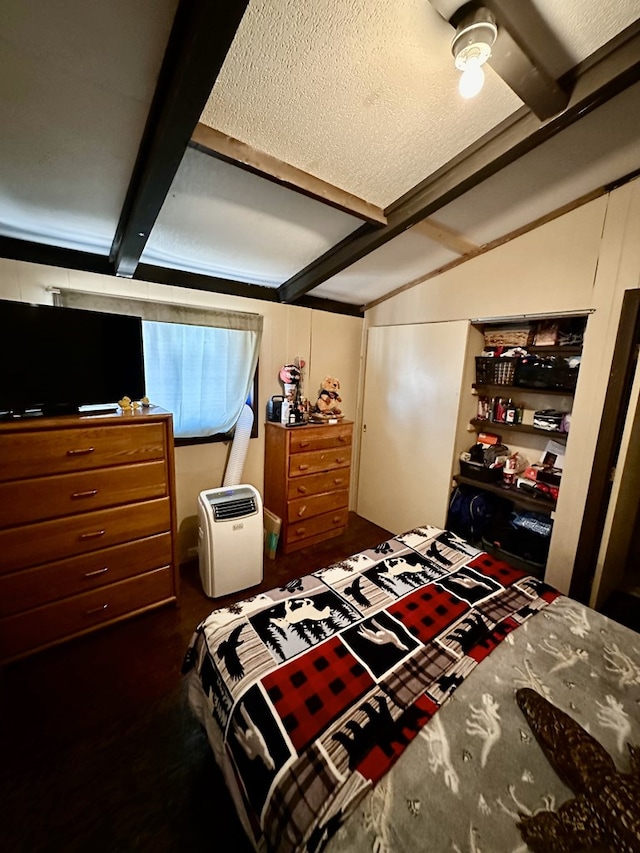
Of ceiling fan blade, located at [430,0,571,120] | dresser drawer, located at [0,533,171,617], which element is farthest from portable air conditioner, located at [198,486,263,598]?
ceiling fan blade, located at [430,0,571,120]

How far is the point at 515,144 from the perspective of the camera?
1.25 metres

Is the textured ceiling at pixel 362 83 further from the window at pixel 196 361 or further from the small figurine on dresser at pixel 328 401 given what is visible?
the small figurine on dresser at pixel 328 401

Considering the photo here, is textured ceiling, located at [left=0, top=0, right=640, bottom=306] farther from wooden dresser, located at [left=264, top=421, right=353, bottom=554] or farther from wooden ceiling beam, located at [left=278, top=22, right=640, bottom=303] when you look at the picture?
wooden dresser, located at [left=264, top=421, right=353, bottom=554]

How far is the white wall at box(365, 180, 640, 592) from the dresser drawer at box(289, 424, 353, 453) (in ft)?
4.30

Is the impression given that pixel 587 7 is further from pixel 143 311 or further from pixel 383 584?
pixel 143 311

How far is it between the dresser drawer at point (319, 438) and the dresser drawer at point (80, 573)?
1.07 meters

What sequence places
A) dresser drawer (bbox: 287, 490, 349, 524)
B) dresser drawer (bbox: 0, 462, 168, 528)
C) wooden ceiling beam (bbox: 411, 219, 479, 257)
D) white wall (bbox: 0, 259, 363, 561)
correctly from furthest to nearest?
dresser drawer (bbox: 287, 490, 349, 524)
wooden ceiling beam (bbox: 411, 219, 479, 257)
white wall (bbox: 0, 259, 363, 561)
dresser drawer (bbox: 0, 462, 168, 528)

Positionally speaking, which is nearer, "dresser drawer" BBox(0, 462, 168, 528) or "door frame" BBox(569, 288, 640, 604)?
"dresser drawer" BBox(0, 462, 168, 528)

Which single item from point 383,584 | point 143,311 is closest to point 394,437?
point 383,584

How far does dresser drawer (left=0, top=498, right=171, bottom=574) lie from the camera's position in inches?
57.2

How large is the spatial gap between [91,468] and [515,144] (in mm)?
2328

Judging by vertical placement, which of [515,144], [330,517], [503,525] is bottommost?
[330,517]

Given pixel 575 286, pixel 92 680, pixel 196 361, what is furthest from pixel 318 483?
pixel 575 286

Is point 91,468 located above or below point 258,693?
above
